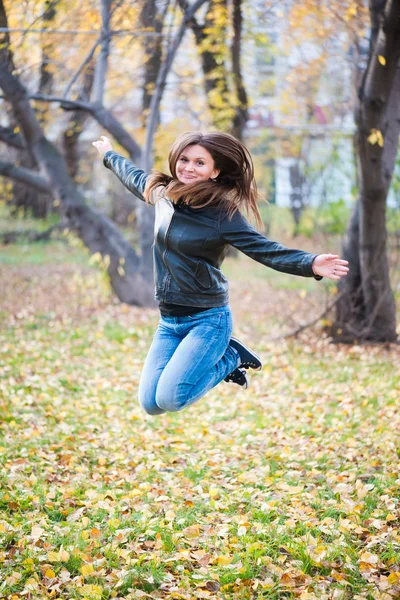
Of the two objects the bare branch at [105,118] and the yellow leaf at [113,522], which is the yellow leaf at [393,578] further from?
the bare branch at [105,118]

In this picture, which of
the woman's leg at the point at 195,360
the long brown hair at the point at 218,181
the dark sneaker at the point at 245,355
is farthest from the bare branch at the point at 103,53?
the woman's leg at the point at 195,360

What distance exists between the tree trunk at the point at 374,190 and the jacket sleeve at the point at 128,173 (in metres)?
3.19

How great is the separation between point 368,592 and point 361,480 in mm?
1502

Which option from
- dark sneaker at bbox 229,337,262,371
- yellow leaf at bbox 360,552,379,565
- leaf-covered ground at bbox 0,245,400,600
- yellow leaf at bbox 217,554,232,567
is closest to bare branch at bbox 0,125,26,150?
leaf-covered ground at bbox 0,245,400,600

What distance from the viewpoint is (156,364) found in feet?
14.6

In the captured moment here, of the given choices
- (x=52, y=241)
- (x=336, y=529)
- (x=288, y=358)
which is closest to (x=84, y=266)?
(x=52, y=241)

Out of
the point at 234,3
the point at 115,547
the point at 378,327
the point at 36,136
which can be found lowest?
the point at 115,547

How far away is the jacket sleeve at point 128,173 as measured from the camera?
4.71 metres

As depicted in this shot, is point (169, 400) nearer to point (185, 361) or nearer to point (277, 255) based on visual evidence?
point (185, 361)

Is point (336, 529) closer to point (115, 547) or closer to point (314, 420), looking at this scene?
point (115, 547)

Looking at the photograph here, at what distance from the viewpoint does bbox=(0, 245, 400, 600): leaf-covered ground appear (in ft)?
11.9

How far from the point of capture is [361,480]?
16.0 ft

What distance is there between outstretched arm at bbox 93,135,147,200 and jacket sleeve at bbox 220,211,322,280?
0.85 m

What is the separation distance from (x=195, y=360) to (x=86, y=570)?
54.5 inches
